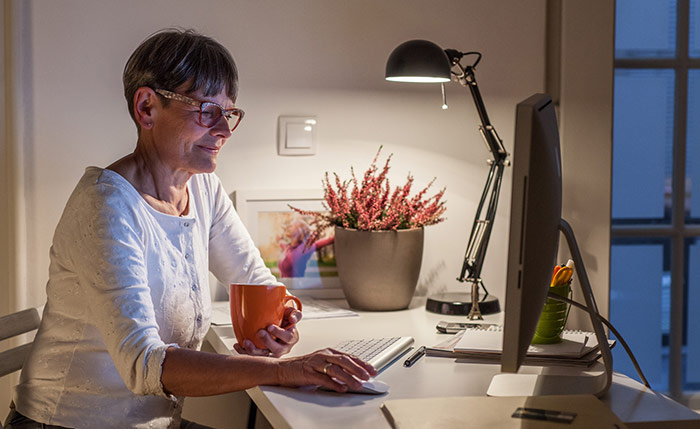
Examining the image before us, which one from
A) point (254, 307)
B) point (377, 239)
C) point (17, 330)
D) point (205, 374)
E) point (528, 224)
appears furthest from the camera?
point (377, 239)

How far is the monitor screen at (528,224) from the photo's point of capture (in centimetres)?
93

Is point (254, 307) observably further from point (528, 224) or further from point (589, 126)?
point (589, 126)

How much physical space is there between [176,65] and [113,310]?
0.47 m

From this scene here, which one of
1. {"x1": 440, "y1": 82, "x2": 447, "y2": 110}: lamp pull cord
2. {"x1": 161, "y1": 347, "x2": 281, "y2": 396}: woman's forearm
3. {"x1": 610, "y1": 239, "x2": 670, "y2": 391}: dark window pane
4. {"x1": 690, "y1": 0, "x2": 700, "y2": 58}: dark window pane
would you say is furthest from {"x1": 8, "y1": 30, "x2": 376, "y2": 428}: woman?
{"x1": 690, "y1": 0, "x2": 700, "y2": 58}: dark window pane

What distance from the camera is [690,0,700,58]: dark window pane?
2088mm

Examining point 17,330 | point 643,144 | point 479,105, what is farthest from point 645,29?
point 17,330

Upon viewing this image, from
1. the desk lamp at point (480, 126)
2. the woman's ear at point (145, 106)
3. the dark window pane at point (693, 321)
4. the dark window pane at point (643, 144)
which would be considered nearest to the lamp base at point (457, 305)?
the desk lamp at point (480, 126)

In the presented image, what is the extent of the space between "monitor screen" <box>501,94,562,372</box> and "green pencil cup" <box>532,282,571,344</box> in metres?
0.33

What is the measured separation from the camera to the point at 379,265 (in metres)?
1.84

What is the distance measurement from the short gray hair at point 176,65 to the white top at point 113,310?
0.64 feet

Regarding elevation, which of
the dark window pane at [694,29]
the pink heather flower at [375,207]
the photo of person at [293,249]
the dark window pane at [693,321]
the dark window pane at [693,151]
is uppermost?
the dark window pane at [694,29]

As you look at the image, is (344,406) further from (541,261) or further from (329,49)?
(329,49)

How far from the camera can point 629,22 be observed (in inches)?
83.2

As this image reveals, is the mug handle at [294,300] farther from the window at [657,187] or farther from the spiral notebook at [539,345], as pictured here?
the window at [657,187]
